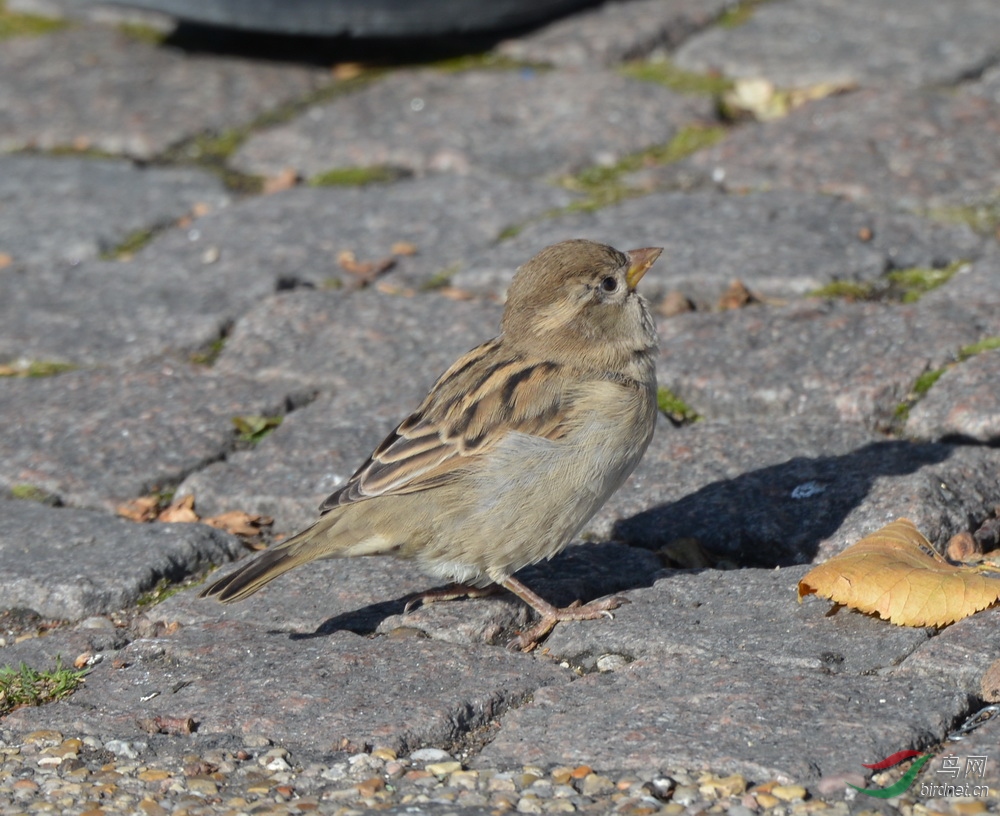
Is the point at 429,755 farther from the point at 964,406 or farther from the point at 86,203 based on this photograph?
the point at 86,203

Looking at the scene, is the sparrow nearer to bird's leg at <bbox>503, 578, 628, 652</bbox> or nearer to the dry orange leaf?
bird's leg at <bbox>503, 578, 628, 652</bbox>

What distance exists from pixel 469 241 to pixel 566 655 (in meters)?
2.94

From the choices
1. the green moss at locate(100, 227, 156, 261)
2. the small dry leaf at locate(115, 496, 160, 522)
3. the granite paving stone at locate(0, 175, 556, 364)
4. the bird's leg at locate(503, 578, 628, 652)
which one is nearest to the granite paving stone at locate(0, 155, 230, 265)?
the green moss at locate(100, 227, 156, 261)

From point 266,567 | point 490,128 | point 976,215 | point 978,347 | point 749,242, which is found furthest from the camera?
point 490,128

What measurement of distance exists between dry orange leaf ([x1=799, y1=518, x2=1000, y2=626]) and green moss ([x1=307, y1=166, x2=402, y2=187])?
12.9 feet

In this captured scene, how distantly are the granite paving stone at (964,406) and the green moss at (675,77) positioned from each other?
3.07 meters

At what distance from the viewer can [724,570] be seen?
13.6 ft

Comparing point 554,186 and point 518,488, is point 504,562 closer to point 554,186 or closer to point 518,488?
point 518,488

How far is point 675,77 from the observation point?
761 cm

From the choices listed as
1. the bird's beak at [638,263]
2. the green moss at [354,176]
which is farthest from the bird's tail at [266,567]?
the green moss at [354,176]

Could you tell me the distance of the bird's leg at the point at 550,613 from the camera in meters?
3.87

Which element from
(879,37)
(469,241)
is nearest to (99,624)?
(469,241)

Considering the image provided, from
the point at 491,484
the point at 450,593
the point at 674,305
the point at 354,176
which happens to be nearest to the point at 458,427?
the point at 491,484

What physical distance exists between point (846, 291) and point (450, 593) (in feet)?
7.29
